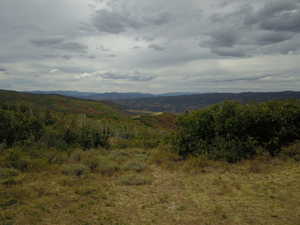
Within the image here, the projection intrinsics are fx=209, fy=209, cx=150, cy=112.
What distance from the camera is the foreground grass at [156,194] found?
3.93 meters

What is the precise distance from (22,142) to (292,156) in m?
10.2

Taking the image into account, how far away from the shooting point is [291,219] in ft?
12.3

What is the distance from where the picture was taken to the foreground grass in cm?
393

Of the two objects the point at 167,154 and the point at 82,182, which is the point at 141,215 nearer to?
the point at 82,182

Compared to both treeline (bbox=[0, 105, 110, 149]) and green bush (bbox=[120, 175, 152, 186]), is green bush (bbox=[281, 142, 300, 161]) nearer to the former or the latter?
green bush (bbox=[120, 175, 152, 186])

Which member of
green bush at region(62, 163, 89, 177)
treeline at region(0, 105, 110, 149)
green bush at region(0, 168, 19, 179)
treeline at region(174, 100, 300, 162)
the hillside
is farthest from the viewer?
the hillside

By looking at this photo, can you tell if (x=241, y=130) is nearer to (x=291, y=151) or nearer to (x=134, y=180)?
(x=291, y=151)

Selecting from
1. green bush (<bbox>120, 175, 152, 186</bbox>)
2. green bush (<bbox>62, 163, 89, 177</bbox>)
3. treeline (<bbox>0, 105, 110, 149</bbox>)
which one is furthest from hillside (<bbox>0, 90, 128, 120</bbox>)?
green bush (<bbox>120, 175, 152, 186</bbox>)

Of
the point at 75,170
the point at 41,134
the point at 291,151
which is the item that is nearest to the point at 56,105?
the point at 41,134

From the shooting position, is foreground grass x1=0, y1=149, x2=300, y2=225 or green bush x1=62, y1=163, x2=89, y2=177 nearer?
foreground grass x1=0, y1=149, x2=300, y2=225

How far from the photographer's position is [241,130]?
7754 millimetres

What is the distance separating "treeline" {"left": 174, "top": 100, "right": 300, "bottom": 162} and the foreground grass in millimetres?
647

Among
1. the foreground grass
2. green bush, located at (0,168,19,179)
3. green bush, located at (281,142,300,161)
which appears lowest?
the foreground grass

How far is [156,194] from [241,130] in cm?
441
